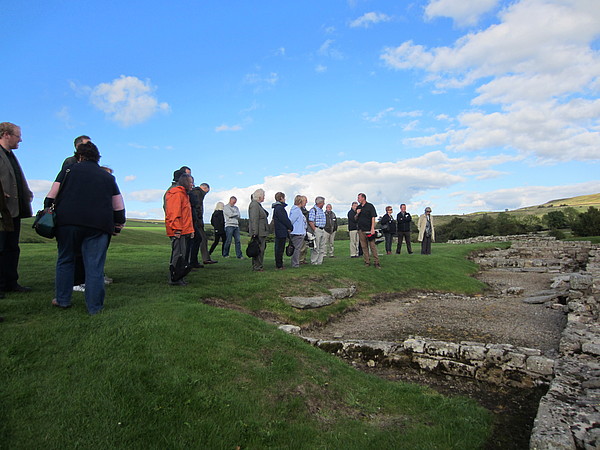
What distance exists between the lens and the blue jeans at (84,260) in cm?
577

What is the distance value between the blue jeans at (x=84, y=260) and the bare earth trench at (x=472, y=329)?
4701 mm

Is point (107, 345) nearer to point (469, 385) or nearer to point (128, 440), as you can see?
point (128, 440)

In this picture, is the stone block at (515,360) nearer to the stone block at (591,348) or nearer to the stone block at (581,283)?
the stone block at (591,348)

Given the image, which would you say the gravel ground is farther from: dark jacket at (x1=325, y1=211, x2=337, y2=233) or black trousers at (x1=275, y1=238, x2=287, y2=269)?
dark jacket at (x1=325, y1=211, x2=337, y2=233)

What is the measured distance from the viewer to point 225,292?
9375mm

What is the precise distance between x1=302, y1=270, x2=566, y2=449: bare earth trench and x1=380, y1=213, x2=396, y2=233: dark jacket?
25.4 feet

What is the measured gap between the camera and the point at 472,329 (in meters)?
9.11

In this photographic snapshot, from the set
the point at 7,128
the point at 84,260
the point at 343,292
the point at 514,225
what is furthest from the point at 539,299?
the point at 514,225

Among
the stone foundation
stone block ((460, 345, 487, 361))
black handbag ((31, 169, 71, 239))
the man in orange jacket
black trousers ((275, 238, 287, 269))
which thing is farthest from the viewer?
black trousers ((275, 238, 287, 269))

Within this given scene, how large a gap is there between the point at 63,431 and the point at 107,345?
4.76ft

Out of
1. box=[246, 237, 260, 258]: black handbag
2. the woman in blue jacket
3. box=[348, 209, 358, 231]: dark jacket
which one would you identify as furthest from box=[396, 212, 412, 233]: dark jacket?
box=[246, 237, 260, 258]: black handbag

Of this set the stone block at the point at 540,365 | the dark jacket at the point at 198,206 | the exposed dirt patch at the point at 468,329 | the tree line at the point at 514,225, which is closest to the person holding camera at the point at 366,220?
the exposed dirt patch at the point at 468,329

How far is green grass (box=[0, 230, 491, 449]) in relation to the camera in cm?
368

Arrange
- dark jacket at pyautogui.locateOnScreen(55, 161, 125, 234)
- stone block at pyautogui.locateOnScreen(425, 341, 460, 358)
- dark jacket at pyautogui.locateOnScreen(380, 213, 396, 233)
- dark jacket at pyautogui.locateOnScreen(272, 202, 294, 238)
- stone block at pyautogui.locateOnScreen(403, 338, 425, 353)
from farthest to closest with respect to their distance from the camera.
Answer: dark jacket at pyautogui.locateOnScreen(380, 213, 396, 233)
dark jacket at pyautogui.locateOnScreen(272, 202, 294, 238)
stone block at pyautogui.locateOnScreen(403, 338, 425, 353)
stone block at pyautogui.locateOnScreen(425, 341, 460, 358)
dark jacket at pyautogui.locateOnScreen(55, 161, 125, 234)
